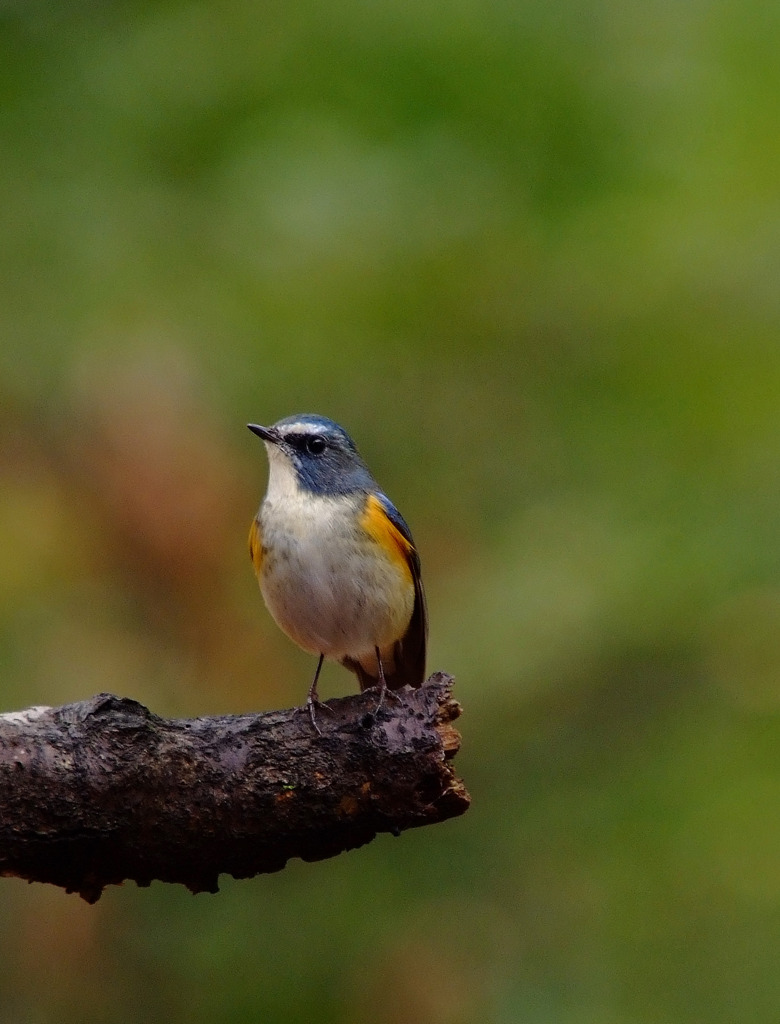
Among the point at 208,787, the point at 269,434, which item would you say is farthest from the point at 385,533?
the point at 208,787

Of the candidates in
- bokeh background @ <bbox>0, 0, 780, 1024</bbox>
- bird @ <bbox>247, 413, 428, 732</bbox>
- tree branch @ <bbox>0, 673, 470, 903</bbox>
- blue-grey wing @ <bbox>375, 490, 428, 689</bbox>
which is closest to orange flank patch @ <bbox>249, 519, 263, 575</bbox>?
bird @ <bbox>247, 413, 428, 732</bbox>

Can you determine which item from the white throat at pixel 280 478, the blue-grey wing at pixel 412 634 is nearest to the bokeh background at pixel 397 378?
the blue-grey wing at pixel 412 634

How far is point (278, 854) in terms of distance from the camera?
135 inches

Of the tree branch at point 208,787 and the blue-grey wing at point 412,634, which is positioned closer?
the tree branch at point 208,787

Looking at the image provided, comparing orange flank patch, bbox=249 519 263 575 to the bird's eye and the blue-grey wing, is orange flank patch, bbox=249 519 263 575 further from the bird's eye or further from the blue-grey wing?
the blue-grey wing

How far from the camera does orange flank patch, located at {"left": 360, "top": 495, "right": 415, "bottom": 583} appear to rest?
4.93 meters

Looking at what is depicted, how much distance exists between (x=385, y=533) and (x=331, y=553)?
0.31 m

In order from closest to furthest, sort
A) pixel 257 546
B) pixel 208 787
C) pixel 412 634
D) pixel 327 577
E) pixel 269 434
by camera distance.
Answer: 1. pixel 208 787
2. pixel 327 577
3. pixel 257 546
4. pixel 269 434
5. pixel 412 634

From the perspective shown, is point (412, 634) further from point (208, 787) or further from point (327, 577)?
point (208, 787)

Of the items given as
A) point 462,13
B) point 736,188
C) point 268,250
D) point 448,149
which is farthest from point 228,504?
point 736,188

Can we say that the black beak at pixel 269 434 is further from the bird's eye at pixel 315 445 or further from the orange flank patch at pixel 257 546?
the orange flank patch at pixel 257 546

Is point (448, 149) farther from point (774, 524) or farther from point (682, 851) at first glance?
point (682, 851)

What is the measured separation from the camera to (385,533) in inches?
196

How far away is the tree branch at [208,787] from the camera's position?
3.23 metres
